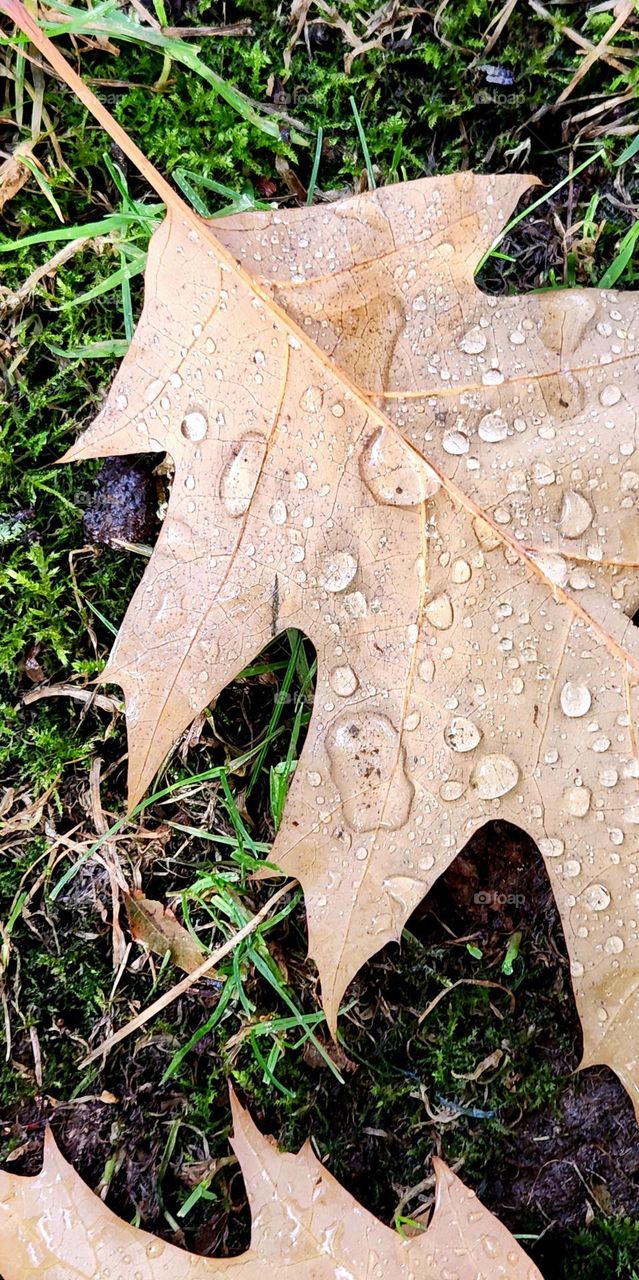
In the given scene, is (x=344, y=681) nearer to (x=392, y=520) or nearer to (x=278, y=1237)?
(x=392, y=520)

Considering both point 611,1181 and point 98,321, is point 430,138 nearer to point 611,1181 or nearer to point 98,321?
point 98,321

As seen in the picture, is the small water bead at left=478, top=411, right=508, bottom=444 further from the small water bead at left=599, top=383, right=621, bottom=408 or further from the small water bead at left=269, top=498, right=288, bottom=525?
the small water bead at left=269, top=498, right=288, bottom=525

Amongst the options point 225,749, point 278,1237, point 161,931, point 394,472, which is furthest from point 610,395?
point 278,1237

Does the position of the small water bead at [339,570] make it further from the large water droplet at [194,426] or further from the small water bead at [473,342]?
the small water bead at [473,342]

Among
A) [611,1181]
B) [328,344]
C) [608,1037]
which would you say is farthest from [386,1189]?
[328,344]

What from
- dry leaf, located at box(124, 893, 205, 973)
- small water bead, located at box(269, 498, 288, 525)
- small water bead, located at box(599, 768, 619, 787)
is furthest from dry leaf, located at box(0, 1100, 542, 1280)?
small water bead, located at box(269, 498, 288, 525)
